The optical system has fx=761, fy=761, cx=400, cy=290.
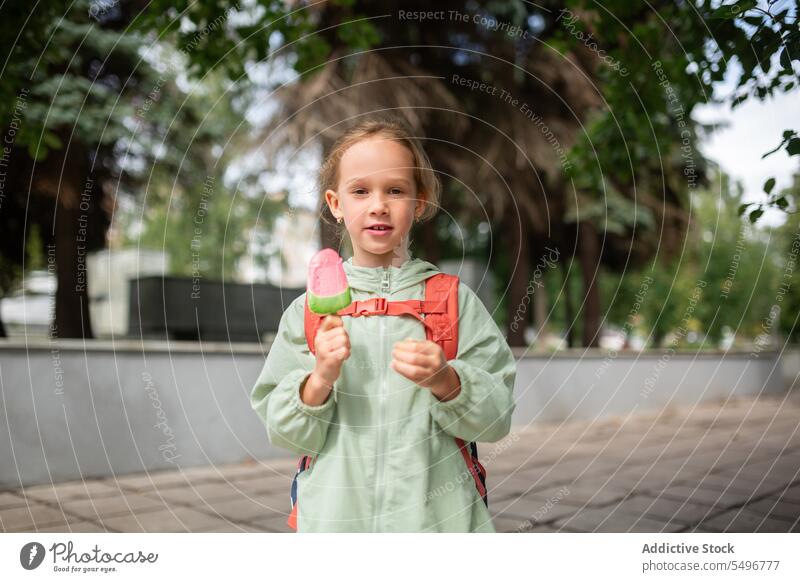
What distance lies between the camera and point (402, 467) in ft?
5.51

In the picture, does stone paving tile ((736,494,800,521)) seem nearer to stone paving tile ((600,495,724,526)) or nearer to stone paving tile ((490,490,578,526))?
stone paving tile ((600,495,724,526))

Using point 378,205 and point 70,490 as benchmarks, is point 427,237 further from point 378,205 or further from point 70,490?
point 378,205

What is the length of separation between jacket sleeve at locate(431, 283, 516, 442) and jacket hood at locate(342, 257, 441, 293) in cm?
10

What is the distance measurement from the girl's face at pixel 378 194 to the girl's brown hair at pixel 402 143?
16mm

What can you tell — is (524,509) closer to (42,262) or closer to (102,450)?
(102,450)

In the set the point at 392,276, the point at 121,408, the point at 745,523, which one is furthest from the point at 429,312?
the point at 121,408

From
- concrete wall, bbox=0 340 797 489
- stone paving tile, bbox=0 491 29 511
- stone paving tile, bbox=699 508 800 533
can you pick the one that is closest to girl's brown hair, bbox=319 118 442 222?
stone paving tile, bbox=699 508 800 533

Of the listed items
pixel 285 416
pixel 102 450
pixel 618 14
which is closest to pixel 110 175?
pixel 102 450

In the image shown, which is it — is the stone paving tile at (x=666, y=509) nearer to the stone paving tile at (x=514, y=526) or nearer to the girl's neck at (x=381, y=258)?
the stone paving tile at (x=514, y=526)

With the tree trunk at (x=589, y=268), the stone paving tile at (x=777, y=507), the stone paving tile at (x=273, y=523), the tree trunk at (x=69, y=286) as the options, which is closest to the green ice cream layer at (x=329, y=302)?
the stone paving tile at (x=273, y=523)

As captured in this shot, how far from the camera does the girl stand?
166cm

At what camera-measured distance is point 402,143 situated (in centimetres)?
171

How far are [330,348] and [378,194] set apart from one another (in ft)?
1.25
